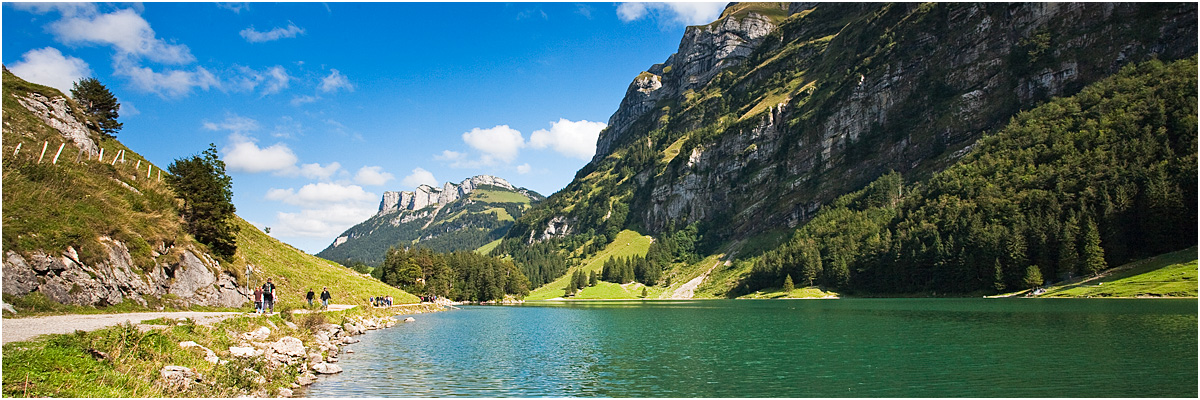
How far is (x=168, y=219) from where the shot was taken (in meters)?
42.4

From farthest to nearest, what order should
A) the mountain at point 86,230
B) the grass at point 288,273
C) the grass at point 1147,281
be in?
the grass at point 1147,281 → the grass at point 288,273 → the mountain at point 86,230

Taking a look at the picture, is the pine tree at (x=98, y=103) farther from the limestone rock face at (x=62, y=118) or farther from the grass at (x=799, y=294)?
the grass at (x=799, y=294)

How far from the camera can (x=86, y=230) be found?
1248 inches

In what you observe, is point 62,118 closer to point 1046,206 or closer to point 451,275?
point 451,275

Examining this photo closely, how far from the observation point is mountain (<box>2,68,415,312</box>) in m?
28.4

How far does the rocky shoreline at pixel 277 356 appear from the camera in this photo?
2023 cm

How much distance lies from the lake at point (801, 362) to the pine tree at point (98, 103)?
1566 inches

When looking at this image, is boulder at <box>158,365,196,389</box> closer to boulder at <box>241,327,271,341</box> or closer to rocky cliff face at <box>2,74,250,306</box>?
boulder at <box>241,327,271,341</box>

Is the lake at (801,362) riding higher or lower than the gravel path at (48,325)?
lower

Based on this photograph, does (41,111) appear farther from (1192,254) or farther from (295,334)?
(1192,254)

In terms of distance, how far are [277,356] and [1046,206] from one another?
161229 millimetres

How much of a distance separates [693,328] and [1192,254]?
340 ft

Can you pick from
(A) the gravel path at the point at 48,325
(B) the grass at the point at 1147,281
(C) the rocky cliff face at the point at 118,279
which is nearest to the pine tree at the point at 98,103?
(C) the rocky cliff face at the point at 118,279

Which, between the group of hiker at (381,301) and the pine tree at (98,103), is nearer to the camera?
the pine tree at (98,103)
